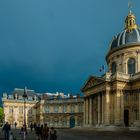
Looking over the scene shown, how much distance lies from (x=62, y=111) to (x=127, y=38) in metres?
38.8

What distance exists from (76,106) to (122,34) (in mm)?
32750

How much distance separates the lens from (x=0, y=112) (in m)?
116

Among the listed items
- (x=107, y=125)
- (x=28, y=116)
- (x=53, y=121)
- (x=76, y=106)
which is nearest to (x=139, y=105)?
(x=107, y=125)

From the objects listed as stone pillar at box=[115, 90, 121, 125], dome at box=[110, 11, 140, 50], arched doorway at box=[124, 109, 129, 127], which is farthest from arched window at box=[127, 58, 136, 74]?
arched doorway at box=[124, 109, 129, 127]

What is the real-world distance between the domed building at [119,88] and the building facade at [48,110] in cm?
2462

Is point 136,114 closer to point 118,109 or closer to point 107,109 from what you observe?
point 118,109

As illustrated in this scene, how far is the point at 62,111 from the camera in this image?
323ft

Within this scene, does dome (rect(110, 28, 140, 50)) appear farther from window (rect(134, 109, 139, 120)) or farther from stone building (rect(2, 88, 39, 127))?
stone building (rect(2, 88, 39, 127))

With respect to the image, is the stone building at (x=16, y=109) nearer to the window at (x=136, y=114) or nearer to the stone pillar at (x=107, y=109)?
the stone pillar at (x=107, y=109)

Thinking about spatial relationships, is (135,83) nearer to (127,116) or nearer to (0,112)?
(127,116)

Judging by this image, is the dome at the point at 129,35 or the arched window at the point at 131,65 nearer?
the arched window at the point at 131,65

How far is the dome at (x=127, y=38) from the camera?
228 ft

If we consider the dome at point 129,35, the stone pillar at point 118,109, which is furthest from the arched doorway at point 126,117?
the dome at point 129,35

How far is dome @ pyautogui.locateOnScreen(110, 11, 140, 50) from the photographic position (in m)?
69.8
